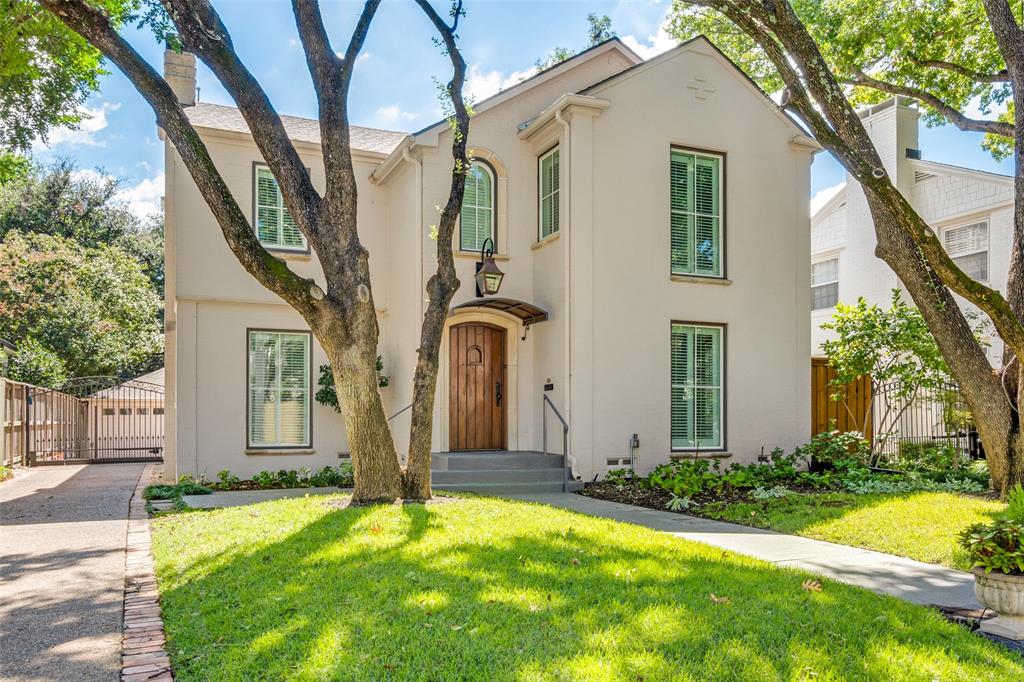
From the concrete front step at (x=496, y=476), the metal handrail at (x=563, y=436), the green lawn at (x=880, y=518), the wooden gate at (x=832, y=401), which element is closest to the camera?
the green lawn at (x=880, y=518)

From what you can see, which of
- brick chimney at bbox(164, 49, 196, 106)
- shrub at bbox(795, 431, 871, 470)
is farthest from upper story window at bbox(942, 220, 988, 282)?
brick chimney at bbox(164, 49, 196, 106)

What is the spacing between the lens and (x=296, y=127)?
47.6ft

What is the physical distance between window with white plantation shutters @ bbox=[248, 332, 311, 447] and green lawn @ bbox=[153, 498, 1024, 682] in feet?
21.5

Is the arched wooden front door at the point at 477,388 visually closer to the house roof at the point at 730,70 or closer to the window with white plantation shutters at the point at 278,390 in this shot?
the window with white plantation shutters at the point at 278,390

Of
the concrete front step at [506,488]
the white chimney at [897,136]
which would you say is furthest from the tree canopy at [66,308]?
the white chimney at [897,136]

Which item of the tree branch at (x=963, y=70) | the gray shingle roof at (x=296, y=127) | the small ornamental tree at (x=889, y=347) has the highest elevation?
the tree branch at (x=963, y=70)

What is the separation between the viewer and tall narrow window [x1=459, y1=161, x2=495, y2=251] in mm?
12852

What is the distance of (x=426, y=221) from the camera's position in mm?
12383

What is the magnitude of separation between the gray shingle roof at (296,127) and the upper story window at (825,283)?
38.3ft

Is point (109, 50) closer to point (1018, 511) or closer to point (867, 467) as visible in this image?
point (1018, 511)

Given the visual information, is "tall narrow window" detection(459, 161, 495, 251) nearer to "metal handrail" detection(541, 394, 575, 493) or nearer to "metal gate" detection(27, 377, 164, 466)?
"metal handrail" detection(541, 394, 575, 493)

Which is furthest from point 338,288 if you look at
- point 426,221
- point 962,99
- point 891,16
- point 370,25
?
point 962,99

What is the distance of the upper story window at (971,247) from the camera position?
647 inches

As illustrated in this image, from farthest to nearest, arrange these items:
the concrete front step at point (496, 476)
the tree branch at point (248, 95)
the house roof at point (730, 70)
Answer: the house roof at point (730, 70), the concrete front step at point (496, 476), the tree branch at point (248, 95)
